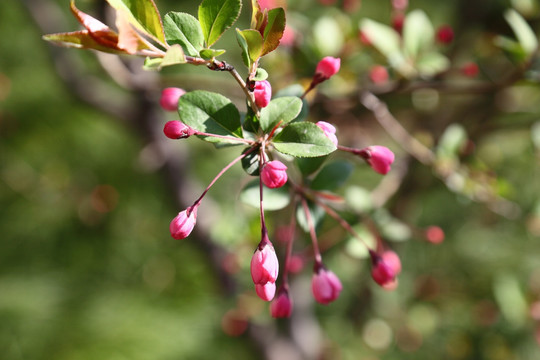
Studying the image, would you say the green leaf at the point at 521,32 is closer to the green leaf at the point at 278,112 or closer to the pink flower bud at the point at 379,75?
the pink flower bud at the point at 379,75

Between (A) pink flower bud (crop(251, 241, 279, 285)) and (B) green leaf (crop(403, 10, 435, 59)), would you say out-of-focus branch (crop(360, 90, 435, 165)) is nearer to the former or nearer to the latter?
(B) green leaf (crop(403, 10, 435, 59))

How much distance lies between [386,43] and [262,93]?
268 mm

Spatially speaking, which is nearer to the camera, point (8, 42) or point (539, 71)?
point (539, 71)

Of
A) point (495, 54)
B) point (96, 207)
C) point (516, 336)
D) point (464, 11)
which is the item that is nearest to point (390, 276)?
point (495, 54)

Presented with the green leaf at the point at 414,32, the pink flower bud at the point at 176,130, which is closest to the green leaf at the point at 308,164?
the pink flower bud at the point at 176,130

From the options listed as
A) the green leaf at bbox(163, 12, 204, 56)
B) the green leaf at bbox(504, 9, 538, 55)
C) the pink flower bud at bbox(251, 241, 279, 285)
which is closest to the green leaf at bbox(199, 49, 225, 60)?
the green leaf at bbox(163, 12, 204, 56)

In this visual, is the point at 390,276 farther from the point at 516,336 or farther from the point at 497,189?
the point at 516,336

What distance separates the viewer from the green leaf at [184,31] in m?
0.23

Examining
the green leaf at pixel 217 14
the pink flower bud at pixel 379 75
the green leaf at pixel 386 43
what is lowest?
the pink flower bud at pixel 379 75

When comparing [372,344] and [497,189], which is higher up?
[497,189]

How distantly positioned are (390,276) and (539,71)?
26 centimetres

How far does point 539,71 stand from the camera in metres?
0.41

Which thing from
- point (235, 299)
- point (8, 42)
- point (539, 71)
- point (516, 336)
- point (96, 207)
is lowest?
point (516, 336)

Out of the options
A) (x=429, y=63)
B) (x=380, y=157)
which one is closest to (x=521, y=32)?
(x=429, y=63)
